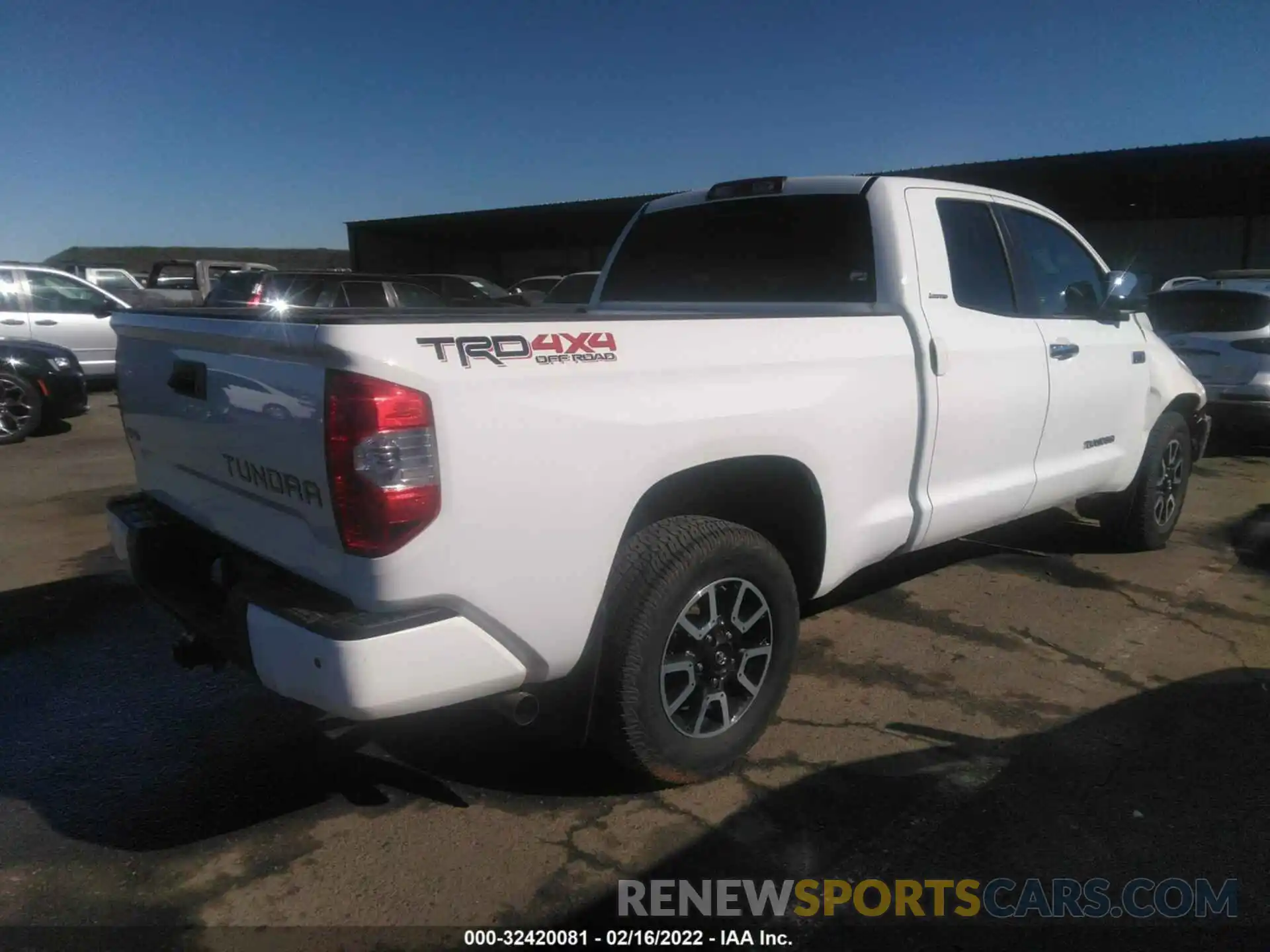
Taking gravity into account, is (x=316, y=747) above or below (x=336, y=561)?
below

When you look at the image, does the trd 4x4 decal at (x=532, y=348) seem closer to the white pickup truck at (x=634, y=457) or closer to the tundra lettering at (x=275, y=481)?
the white pickup truck at (x=634, y=457)

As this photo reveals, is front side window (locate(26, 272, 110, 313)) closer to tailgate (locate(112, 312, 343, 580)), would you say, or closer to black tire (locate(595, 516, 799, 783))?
tailgate (locate(112, 312, 343, 580))

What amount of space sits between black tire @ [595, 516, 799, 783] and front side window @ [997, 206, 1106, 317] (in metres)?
2.08

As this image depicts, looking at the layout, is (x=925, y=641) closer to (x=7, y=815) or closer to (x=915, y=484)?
(x=915, y=484)

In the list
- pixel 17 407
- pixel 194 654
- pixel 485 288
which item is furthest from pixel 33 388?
pixel 194 654

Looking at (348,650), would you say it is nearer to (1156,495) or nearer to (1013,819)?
(1013,819)

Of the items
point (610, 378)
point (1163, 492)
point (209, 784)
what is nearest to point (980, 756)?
point (610, 378)

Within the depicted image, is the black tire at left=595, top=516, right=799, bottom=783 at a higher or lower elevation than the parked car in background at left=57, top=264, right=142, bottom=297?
lower

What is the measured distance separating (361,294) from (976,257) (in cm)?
882

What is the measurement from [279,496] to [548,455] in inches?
27.5

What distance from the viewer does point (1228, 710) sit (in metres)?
3.55

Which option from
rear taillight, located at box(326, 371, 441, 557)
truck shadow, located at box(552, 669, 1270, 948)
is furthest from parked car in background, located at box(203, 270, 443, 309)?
rear taillight, located at box(326, 371, 441, 557)

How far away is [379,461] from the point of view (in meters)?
2.14

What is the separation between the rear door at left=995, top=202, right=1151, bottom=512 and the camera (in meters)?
4.29
